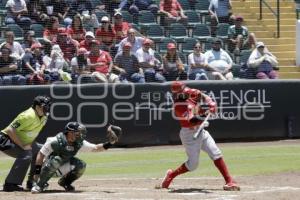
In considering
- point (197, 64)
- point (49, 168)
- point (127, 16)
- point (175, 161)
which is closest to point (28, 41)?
point (127, 16)

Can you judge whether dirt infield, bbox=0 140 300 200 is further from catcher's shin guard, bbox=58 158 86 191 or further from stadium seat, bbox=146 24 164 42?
stadium seat, bbox=146 24 164 42

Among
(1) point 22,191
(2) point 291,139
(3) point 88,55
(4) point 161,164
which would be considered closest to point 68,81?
(3) point 88,55

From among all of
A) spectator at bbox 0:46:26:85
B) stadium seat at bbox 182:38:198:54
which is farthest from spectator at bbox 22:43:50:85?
stadium seat at bbox 182:38:198:54

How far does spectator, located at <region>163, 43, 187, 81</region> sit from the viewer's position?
19766 millimetres

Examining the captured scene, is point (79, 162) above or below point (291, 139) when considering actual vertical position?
above

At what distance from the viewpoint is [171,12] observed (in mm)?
21812

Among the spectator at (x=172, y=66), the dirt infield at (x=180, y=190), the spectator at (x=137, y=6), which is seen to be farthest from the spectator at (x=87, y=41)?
the dirt infield at (x=180, y=190)

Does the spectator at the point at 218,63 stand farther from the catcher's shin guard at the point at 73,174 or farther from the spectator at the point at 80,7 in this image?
the catcher's shin guard at the point at 73,174

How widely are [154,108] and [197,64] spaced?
4.87ft

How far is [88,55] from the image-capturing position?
19.1 m

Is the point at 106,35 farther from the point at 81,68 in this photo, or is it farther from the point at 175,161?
the point at 175,161

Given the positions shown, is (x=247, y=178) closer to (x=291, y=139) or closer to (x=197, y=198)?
(x=197, y=198)

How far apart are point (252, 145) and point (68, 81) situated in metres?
4.29

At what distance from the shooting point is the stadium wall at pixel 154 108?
18812 millimetres
